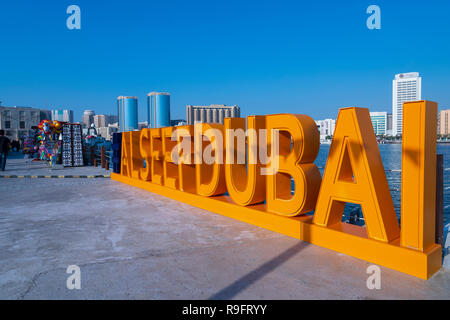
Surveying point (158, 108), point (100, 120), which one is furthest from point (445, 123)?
point (100, 120)

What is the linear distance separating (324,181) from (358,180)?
1.70 ft

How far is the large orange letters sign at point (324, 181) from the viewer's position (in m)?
3.68

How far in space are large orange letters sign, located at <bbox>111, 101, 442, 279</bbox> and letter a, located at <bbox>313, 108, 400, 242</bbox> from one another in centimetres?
1

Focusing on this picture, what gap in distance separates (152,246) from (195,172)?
12.1 feet

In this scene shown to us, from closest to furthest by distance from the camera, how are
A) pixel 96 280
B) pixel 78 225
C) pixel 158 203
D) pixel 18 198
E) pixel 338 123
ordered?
pixel 96 280, pixel 338 123, pixel 78 225, pixel 158 203, pixel 18 198

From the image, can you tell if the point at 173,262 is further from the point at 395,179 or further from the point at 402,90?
the point at 402,90

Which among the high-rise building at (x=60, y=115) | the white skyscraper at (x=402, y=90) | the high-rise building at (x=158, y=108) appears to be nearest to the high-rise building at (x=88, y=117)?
the high-rise building at (x=60, y=115)

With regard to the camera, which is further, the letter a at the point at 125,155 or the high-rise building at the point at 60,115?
the high-rise building at the point at 60,115

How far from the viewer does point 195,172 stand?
27.0 ft

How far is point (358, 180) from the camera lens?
4.22 m

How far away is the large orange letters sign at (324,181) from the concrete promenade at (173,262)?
0.82ft

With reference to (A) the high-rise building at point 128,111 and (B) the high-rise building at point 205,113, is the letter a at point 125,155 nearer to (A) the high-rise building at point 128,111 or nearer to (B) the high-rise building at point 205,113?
(B) the high-rise building at point 205,113
